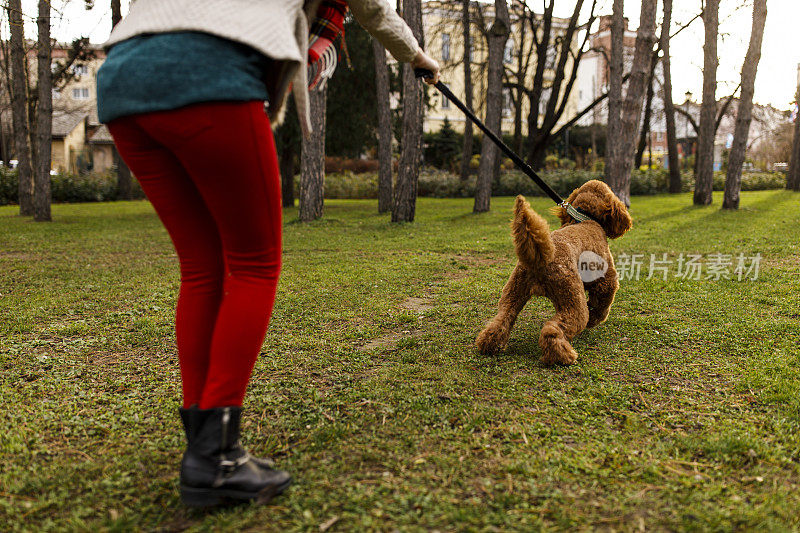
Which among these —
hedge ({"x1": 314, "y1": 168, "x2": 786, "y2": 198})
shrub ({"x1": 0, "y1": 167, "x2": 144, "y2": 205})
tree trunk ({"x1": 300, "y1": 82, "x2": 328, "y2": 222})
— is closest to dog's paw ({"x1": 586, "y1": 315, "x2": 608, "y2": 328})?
tree trunk ({"x1": 300, "y1": 82, "x2": 328, "y2": 222})

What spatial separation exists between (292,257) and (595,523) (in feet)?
20.5

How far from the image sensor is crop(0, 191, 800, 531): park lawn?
5.98 ft

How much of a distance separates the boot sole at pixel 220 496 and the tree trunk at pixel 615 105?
12288mm

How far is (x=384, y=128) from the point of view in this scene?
1434cm

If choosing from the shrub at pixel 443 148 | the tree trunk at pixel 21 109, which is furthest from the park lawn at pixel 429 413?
the shrub at pixel 443 148

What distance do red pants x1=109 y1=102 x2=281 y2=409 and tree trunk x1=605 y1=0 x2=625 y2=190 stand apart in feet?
39.9

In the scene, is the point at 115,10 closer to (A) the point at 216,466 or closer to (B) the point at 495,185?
(B) the point at 495,185

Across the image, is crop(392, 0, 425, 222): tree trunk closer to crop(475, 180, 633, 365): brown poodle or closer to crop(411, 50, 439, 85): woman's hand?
crop(475, 180, 633, 365): brown poodle

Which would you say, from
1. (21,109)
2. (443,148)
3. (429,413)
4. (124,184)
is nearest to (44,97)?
(21,109)

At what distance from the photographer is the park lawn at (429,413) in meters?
1.82

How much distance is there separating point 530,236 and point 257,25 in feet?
6.11

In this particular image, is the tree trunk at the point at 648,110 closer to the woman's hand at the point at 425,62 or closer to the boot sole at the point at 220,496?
the woman's hand at the point at 425,62

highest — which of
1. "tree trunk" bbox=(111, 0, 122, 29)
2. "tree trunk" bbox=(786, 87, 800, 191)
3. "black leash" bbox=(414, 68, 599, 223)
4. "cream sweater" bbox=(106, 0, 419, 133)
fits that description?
A: "tree trunk" bbox=(111, 0, 122, 29)

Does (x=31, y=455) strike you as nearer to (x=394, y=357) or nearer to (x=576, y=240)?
(x=394, y=357)
